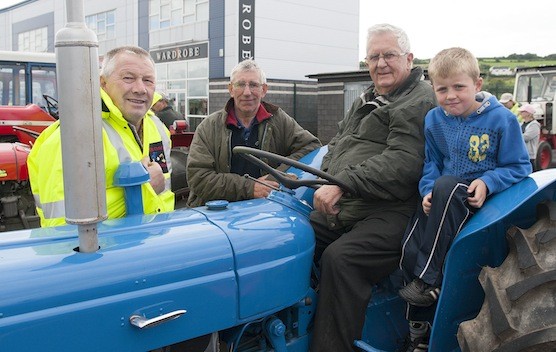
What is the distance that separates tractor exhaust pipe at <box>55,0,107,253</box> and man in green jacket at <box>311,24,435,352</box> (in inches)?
42.9

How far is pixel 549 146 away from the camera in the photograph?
13039 millimetres

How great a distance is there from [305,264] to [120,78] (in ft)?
3.87

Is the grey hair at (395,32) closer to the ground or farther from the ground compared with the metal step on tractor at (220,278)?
farther from the ground

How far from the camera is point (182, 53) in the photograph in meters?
22.6

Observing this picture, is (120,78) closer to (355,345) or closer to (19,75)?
(355,345)

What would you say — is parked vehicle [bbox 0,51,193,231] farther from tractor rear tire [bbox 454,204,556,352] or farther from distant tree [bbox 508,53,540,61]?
distant tree [bbox 508,53,540,61]

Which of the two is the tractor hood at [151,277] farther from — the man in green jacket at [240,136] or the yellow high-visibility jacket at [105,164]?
the man in green jacket at [240,136]

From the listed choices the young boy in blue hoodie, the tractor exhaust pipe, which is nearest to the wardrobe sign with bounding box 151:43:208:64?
the young boy in blue hoodie

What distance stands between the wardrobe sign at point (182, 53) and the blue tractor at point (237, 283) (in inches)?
783

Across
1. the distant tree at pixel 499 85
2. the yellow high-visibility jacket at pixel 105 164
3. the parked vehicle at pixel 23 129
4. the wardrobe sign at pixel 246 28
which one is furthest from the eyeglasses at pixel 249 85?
the wardrobe sign at pixel 246 28

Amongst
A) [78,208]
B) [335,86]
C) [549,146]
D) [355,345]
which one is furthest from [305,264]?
[335,86]

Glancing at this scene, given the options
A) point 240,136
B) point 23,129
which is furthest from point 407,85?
point 23,129

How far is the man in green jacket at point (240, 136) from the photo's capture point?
339cm

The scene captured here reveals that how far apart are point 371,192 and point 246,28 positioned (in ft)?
60.7
